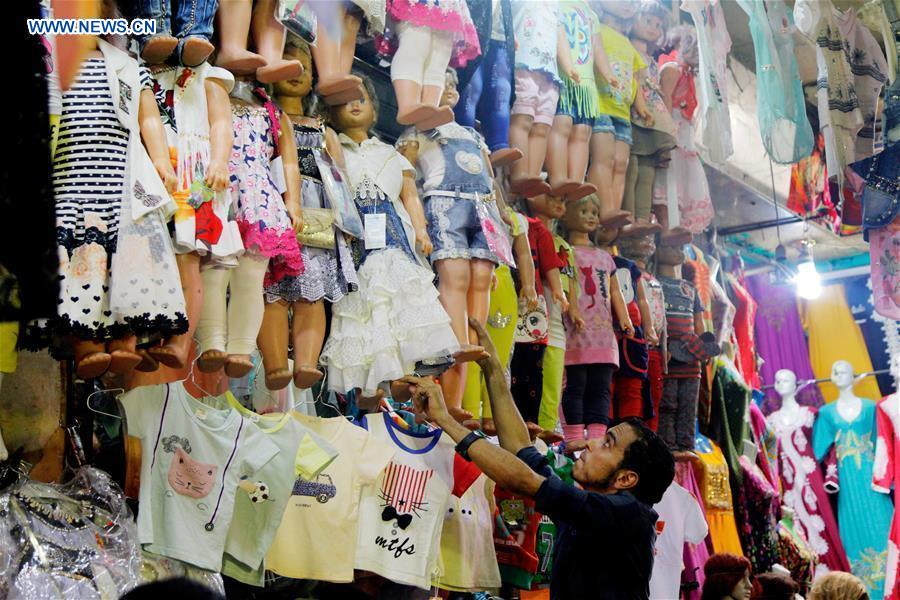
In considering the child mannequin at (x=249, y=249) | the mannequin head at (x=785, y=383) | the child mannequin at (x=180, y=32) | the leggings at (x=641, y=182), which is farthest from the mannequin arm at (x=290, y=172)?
the mannequin head at (x=785, y=383)

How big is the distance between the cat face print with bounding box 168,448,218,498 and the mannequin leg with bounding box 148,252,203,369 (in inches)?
13.0

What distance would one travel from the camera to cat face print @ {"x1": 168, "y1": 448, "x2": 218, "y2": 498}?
140 inches

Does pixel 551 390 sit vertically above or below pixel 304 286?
below

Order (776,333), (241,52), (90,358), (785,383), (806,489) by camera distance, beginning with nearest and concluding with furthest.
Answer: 1. (90,358)
2. (241,52)
3. (806,489)
4. (785,383)
5. (776,333)

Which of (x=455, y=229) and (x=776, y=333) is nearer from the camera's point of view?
(x=455, y=229)

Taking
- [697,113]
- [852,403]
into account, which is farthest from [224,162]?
[852,403]

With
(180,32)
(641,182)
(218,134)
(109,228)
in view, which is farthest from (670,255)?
(109,228)

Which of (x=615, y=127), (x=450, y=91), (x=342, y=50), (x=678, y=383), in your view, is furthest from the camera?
(x=678, y=383)

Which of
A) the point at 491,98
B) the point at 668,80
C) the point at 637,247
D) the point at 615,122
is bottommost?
the point at 637,247

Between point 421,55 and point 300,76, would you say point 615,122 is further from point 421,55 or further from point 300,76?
point 300,76

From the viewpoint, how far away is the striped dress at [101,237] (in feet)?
10.5

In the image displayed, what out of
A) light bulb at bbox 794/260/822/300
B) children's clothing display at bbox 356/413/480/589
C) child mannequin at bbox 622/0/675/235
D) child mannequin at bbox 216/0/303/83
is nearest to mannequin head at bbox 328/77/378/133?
child mannequin at bbox 216/0/303/83

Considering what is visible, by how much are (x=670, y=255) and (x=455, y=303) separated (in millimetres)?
2667

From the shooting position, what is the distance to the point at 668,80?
688 cm
